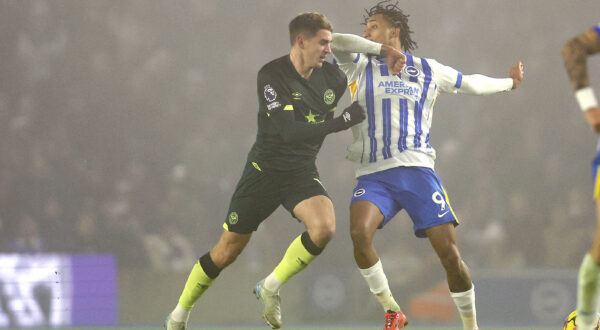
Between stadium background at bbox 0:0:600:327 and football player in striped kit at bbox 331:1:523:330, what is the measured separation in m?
3.39

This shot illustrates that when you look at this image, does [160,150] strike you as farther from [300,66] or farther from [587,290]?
[587,290]

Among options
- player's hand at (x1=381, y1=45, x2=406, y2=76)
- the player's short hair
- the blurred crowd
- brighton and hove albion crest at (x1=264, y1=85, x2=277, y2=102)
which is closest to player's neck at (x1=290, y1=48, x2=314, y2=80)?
the player's short hair

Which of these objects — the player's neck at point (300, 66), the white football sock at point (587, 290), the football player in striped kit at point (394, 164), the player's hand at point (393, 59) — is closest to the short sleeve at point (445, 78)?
the football player in striped kit at point (394, 164)

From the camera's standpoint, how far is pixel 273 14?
34.6ft

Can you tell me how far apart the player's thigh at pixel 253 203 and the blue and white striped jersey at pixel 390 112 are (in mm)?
587

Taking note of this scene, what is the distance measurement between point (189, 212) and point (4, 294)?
2.33m

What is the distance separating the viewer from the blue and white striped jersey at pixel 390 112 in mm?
5316

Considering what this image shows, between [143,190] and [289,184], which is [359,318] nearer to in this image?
[143,190]

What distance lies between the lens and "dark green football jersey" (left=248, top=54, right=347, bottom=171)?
5.12m

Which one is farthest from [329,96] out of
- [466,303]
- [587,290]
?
[587,290]

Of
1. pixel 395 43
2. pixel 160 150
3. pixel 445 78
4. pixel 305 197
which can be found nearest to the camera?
pixel 305 197

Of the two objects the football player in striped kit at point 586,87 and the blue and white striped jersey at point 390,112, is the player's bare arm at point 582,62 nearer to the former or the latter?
the football player in striped kit at point 586,87

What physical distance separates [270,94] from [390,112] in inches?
31.7

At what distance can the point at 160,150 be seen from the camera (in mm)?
9992
